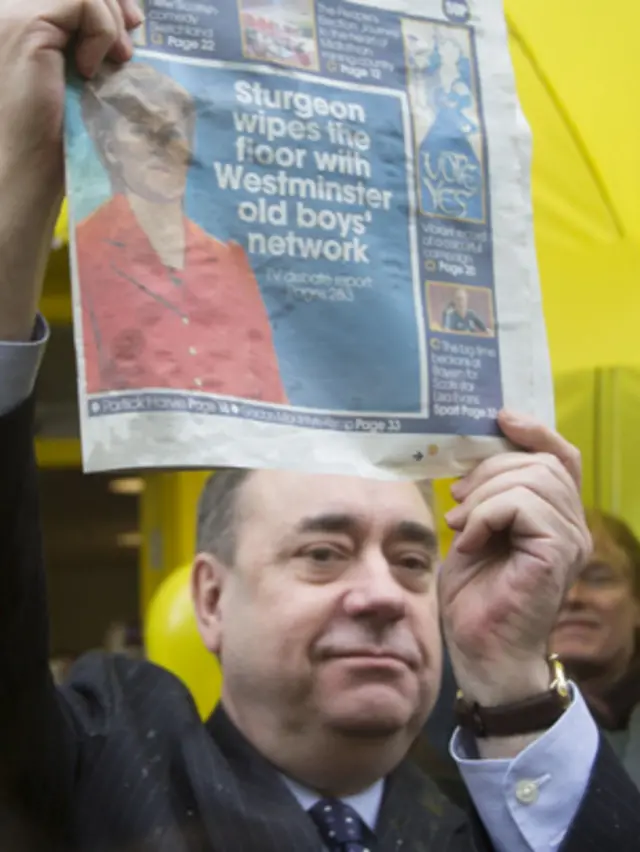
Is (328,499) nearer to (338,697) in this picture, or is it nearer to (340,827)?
(338,697)

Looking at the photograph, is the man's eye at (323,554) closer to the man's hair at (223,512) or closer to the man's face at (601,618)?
the man's hair at (223,512)

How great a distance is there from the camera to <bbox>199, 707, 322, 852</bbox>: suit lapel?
43.6 inches

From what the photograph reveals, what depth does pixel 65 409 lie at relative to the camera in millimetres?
3432

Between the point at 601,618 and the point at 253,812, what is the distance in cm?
70

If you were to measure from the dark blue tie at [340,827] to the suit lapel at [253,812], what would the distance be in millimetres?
15

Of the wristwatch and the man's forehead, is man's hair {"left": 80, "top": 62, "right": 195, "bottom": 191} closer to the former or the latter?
the man's forehead

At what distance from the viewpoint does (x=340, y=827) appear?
115 centimetres

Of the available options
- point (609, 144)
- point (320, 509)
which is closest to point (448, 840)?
point (320, 509)

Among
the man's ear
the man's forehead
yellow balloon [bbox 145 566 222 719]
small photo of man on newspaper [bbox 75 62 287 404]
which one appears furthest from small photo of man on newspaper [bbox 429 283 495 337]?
yellow balloon [bbox 145 566 222 719]

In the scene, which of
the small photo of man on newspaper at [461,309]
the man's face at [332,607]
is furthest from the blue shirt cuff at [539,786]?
the small photo of man on newspaper at [461,309]

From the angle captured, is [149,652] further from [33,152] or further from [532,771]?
[33,152]

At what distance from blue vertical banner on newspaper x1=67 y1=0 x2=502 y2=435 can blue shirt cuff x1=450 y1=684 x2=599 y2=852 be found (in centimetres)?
31

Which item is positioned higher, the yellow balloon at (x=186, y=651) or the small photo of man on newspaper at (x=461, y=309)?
the small photo of man on newspaper at (x=461, y=309)

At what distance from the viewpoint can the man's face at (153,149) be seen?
907 millimetres
